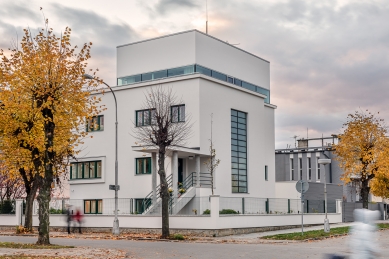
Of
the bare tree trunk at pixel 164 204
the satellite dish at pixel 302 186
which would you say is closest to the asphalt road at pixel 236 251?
the satellite dish at pixel 302 186

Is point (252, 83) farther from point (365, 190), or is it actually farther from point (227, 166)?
point (365, 190)

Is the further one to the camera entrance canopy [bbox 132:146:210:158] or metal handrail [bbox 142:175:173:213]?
metal handrail [bbox 142:175:173:213]

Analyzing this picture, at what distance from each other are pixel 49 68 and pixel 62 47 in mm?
1236

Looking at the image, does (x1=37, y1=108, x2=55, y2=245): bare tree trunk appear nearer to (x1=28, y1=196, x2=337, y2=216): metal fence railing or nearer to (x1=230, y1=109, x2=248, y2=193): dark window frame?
(x1=28, y1=196, x2=337, y2=216): metal fence railing

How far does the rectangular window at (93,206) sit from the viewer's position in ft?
139

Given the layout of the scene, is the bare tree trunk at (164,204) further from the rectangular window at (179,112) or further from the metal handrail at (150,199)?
the rectangular window at (179,112)

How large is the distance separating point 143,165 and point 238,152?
6.92 m

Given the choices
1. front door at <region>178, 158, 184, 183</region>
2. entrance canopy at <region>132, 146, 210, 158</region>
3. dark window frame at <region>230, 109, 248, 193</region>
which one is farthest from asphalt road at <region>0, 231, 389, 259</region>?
dark window frame at <region>230, 109, 248, 193</region>

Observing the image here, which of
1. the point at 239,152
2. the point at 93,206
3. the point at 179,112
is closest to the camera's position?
the point at 179,112

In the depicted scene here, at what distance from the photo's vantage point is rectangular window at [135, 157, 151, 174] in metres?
39.9

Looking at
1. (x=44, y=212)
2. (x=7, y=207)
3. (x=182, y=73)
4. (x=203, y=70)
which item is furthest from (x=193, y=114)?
(x=44, y=212)

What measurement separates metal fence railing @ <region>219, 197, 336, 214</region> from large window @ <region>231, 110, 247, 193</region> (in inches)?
175

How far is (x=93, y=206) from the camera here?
42.7 metres

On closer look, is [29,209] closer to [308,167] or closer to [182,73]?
[182,73]
